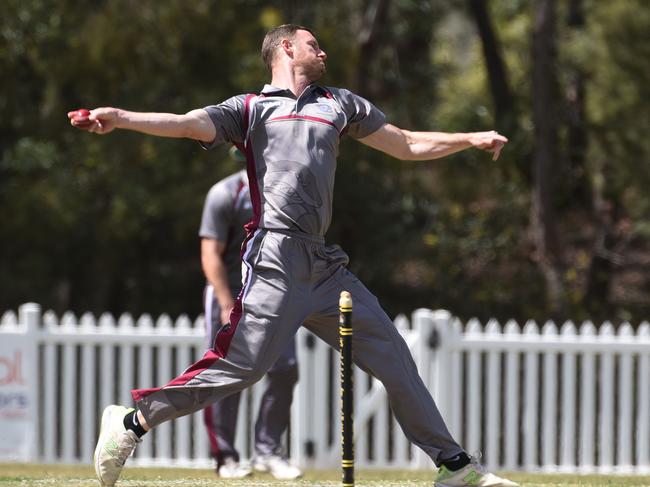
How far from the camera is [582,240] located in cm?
1642

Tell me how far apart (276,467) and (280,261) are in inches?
98.0

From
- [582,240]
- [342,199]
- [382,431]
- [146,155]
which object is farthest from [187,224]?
[582,240]

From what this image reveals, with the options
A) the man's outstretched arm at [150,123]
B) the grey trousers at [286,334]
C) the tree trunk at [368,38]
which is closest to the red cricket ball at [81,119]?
the man's outstretched arm at [150,123]

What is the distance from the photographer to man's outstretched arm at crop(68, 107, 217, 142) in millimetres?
4453

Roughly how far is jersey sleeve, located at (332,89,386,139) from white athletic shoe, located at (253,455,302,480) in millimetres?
2507

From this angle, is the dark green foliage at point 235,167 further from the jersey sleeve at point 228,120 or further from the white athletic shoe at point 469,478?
the white athletic shoe at point 469,478

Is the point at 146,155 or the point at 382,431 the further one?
the point at 146,155

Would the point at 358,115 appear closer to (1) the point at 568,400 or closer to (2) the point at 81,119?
(2) the point at 81,119

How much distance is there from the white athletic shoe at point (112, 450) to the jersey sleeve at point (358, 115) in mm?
1596

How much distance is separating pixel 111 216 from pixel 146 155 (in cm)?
93

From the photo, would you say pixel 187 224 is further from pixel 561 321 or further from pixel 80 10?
pixel 561 321

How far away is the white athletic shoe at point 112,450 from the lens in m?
4.84

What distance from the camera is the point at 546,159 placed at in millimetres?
14383

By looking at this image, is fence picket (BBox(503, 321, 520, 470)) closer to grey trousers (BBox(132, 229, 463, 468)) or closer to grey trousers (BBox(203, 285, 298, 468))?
grey trousers (BBox(203, 285, 298, 468))
